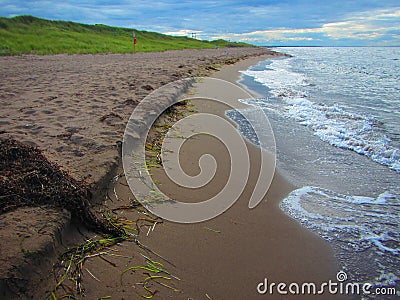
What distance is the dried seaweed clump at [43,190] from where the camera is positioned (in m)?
2.07

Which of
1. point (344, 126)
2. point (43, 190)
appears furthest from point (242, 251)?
point (344, 126)

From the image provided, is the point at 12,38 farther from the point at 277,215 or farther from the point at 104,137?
the point at 277,215

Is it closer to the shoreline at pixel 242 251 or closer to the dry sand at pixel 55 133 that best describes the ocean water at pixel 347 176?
the shoreline at pixel 242 251

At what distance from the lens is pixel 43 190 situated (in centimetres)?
215

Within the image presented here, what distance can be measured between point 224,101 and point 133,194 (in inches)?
202

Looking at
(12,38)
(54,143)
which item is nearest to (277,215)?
(54,143)

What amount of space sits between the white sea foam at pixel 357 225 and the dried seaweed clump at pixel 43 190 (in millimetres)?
1696

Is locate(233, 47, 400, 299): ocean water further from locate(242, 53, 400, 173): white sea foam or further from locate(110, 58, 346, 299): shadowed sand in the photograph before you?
locate(110, 58, 346, 299): shadowed sand

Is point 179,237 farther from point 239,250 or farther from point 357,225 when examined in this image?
point 357,225

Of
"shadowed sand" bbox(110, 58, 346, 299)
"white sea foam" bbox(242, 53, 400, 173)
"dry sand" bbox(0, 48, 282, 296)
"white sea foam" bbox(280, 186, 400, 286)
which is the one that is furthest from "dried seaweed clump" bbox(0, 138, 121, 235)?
"white sea foam" bbox(242, 53, 400, 173)

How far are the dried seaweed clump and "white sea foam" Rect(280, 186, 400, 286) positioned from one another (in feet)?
5.57

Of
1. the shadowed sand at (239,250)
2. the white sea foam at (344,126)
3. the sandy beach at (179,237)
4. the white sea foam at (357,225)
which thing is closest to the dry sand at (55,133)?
the sandy beach at (179,237)

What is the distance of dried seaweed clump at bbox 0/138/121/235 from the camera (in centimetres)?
207

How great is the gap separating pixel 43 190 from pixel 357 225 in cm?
261
